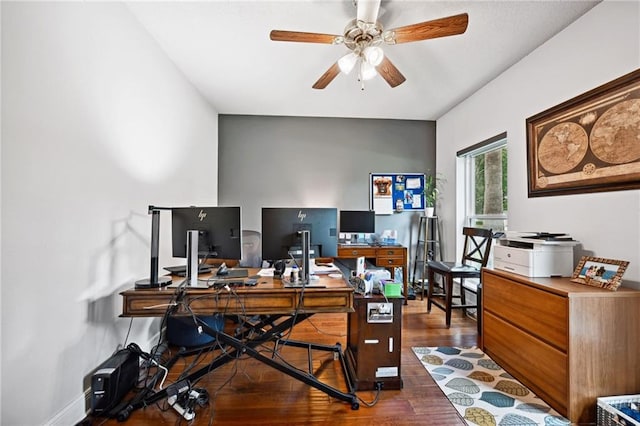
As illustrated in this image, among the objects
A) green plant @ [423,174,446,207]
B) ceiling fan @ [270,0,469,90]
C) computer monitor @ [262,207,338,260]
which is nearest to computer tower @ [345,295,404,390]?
computer monitor @ [262,207,338,260]

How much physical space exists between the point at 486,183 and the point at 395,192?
1.26 metres

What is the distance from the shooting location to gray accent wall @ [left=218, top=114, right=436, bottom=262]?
4195 millimetres

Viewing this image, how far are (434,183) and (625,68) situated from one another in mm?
2612

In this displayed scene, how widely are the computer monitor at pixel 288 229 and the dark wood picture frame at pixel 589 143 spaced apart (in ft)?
6.18

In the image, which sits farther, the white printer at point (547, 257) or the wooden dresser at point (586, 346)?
the white printer at point (547, 257)

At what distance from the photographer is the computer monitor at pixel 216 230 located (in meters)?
1.77

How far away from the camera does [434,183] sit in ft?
14.2

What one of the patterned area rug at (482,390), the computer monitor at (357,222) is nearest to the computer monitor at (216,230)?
the patterned area rug at (482,390)

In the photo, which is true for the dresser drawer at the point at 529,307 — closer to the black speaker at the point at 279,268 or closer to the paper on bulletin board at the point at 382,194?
the black speaker at the point at 279,268

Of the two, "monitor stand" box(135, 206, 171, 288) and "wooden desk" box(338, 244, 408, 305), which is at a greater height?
"monitor stand" box(135, 206, 171, 288)

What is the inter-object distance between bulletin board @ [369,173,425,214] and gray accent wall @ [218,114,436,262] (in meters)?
0.09

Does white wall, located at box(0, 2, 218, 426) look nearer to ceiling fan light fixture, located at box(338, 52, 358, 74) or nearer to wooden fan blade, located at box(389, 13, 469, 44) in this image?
ceiling fan light fixture, located at box(338, 52, 358, 74)

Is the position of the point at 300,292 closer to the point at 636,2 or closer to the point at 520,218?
the point at 520,218

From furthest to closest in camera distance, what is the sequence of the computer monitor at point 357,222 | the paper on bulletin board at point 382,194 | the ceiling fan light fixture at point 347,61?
the paper on bulletin board at point 382,194 < the computer monitor at point 357,222 < the ceiling fan light fixture at point 347,61
